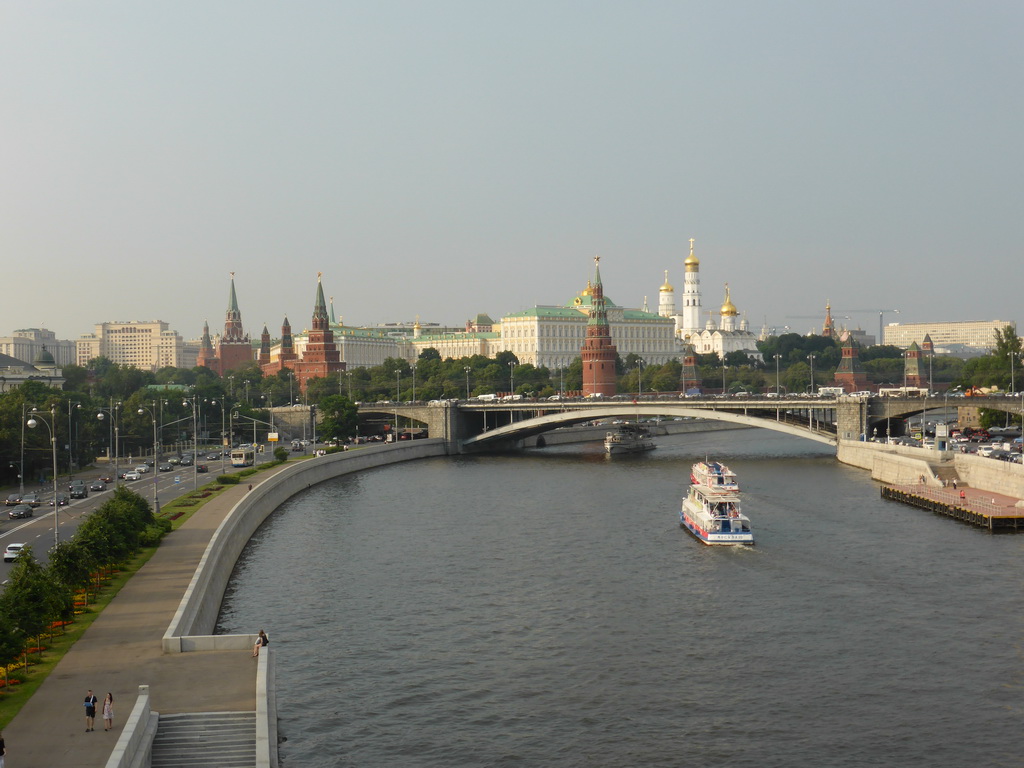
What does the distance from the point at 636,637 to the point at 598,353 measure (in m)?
109

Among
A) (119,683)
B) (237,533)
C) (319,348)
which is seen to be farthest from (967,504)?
(319,348)

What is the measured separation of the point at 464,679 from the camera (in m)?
28.8

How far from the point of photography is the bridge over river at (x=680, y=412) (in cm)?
8475

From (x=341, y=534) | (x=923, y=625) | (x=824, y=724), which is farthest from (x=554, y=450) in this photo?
(x=824, y=724)

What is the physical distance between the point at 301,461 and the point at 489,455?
24235 millimetres

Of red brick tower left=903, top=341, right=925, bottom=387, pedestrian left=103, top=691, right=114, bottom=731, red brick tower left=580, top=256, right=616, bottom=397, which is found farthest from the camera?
red brick tower left=903, top=341, right=925, bottom=387

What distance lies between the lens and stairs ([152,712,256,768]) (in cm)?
2089

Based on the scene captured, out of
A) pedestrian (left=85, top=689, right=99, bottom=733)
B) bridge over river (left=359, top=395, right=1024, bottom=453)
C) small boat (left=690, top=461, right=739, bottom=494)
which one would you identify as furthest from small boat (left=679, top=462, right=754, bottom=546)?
bridge over river (left=359, top=395, right=1024, bottom=453)

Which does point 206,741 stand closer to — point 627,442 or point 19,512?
point 19,512

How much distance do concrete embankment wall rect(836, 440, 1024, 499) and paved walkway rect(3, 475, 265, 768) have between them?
39129 mm

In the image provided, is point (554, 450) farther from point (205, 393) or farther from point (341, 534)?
point (341, 534)

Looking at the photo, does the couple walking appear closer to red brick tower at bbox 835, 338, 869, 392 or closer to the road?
the road

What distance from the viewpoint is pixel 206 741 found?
21.3 m

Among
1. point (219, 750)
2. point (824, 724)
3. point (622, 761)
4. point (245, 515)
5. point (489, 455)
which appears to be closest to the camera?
point (219, 750)
